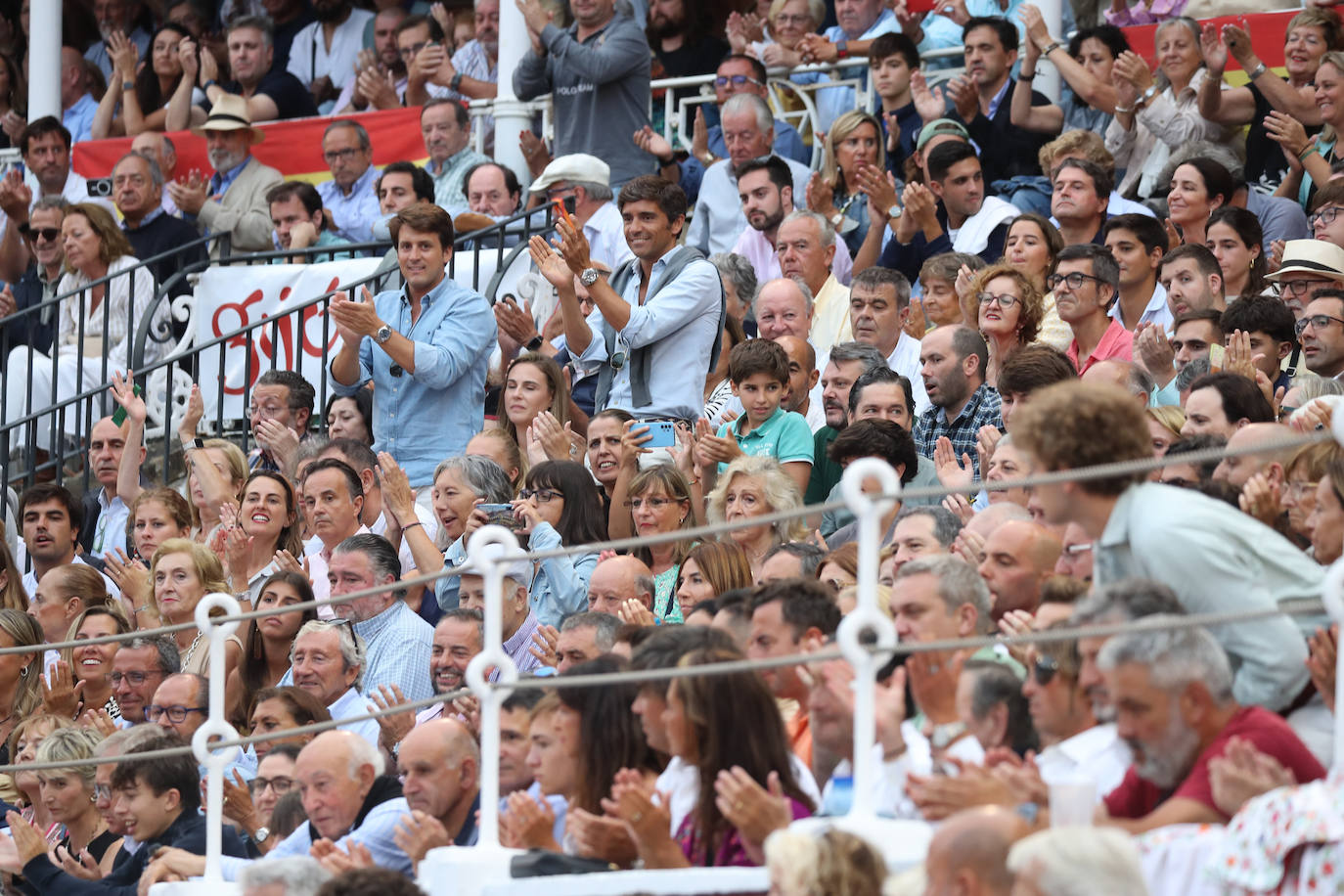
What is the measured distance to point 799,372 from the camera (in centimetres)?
902

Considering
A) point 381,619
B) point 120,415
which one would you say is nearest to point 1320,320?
point 381,619

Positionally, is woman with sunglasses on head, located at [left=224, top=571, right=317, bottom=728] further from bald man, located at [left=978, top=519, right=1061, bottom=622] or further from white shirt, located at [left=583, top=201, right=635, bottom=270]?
bald man, located at [left=978, top=519, right=1061, bottom=622]

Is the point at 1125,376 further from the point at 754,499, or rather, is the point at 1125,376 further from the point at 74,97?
the point at 74,97

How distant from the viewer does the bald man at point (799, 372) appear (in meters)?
8.99

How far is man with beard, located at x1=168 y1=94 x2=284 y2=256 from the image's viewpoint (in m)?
13.0

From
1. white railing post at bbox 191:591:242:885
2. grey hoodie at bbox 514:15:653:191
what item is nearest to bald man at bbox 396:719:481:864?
white railing post at bbox 191:591:242:885

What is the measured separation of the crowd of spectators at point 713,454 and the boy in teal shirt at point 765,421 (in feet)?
0.08

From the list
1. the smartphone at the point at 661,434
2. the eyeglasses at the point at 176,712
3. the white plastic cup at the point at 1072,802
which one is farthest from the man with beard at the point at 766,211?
the white plastic cup at the point at 1072,802

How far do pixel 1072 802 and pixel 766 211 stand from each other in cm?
710

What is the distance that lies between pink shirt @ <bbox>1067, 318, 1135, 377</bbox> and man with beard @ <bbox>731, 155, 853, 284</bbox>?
2.43m

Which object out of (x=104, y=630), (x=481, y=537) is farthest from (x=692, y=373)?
(x=481, y=537)

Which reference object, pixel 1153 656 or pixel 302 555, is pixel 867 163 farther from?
pixel 1153 656

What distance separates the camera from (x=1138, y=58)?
10.5 metres

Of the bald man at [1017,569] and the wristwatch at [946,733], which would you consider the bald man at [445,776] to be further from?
the wristwatch at [946,733]
